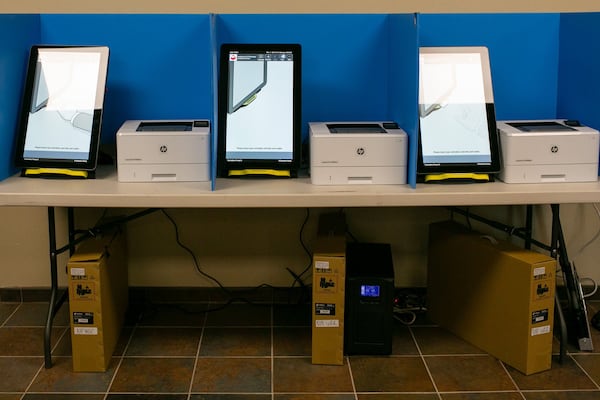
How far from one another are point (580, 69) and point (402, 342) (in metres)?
1.28

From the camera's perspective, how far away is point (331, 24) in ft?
9.50

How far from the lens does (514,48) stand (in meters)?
2.93

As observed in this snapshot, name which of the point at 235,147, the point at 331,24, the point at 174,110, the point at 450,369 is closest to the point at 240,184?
the point at 235,147

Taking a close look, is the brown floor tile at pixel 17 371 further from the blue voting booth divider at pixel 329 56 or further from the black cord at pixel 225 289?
the blue voting booth divider at pixel 329 56

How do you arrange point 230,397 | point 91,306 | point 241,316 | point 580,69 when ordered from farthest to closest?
point 241,316
point 580,69
point 91,306
point 230,397

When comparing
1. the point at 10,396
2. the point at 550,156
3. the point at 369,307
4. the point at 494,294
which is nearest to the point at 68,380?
the point at 10,396

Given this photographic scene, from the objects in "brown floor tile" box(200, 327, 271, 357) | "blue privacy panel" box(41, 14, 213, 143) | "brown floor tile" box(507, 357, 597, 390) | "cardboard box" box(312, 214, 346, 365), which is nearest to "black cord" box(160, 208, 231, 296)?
"brown floor tile" box(200, 327, 271, 357)

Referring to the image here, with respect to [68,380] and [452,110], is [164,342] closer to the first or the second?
[68,380]

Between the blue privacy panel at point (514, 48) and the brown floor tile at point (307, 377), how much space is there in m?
1.27

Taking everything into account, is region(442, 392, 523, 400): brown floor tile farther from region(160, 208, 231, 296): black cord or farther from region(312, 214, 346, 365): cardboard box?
region(160, 208, 231, 296): black cord

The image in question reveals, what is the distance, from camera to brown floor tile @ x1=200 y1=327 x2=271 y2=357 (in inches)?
108

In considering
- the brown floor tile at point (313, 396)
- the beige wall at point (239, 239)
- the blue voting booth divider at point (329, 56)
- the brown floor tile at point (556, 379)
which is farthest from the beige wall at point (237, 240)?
the brown floor tile at point (313, 396)

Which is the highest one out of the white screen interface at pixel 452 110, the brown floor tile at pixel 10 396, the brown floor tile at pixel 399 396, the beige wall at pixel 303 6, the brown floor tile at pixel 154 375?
the beige wall at pixel 303 6

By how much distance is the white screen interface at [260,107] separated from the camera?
2617 mm
